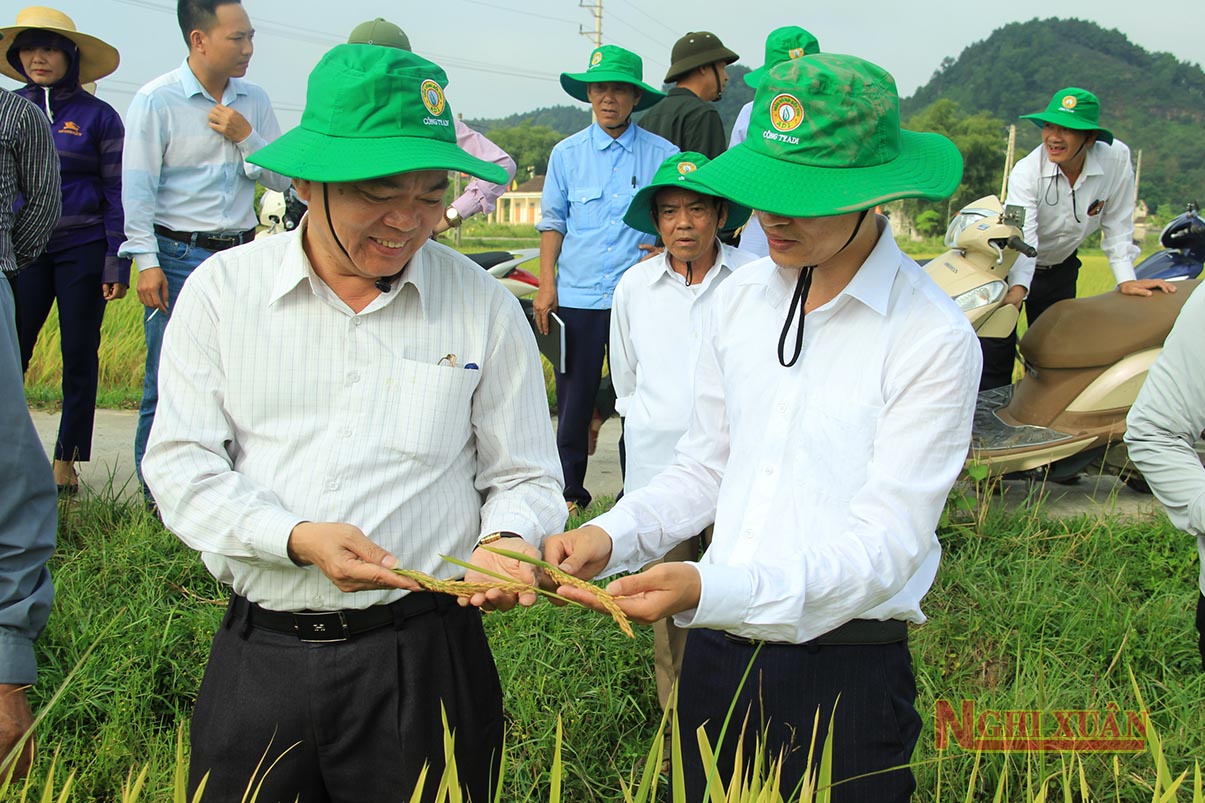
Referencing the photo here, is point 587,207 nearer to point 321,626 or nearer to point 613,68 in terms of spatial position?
point 613,68

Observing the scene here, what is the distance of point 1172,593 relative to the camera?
12.5ft

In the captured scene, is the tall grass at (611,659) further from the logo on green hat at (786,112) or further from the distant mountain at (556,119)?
the distant mountain at (556,119)

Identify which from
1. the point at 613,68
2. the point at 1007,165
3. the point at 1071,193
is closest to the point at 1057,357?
the point at 1071,193

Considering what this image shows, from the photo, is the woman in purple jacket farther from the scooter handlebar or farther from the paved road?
the scooter handlebar

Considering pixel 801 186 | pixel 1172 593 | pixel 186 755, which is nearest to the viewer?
pixel 801 186

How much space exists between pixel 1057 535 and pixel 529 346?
10.1 feet

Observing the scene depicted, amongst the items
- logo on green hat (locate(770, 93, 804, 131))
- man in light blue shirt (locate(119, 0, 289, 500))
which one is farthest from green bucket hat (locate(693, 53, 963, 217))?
man in light blue shirt (locate(119, 0, 289, 500))

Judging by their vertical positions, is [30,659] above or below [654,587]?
below

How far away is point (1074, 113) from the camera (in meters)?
5.14

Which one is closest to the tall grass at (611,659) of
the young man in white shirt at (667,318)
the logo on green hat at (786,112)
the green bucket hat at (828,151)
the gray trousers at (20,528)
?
the young man in white shirt at (667,318)

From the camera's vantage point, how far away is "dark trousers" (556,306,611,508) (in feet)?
15.6

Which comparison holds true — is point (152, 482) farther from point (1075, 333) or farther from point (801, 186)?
point (1075, 333)

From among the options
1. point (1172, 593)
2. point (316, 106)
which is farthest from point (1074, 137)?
point (316, 106)

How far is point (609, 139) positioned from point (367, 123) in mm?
3052
